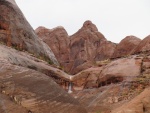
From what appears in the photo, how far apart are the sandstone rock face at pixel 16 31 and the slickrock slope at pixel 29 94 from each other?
11470 mm

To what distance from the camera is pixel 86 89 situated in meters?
25.9

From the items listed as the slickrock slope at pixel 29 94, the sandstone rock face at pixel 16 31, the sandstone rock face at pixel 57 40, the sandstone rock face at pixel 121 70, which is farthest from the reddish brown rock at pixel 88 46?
the slickrock slope at pixel 29 94

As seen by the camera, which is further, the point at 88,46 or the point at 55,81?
the point at 88,46

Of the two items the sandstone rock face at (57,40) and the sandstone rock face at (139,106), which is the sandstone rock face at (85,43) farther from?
the sandstone rock face at (139,106)

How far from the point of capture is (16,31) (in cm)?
3186

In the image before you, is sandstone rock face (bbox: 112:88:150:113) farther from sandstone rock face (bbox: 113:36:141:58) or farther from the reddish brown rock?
the reddish brown rock

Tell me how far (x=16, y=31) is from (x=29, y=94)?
1588cm

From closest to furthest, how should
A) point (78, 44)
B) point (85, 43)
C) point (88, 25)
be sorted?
point (85, 43), point (78, 44), point (88, 25)

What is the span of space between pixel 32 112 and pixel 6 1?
1986 centimetres

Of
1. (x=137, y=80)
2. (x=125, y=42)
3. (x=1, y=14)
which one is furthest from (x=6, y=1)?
(x=125, y=42)

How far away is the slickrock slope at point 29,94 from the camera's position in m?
16.1

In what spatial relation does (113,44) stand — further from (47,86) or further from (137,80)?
(47,86)

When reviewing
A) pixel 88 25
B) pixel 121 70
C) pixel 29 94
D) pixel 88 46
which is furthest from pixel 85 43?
pixel 29 94

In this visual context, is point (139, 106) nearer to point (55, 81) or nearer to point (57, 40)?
point (55, 81)
